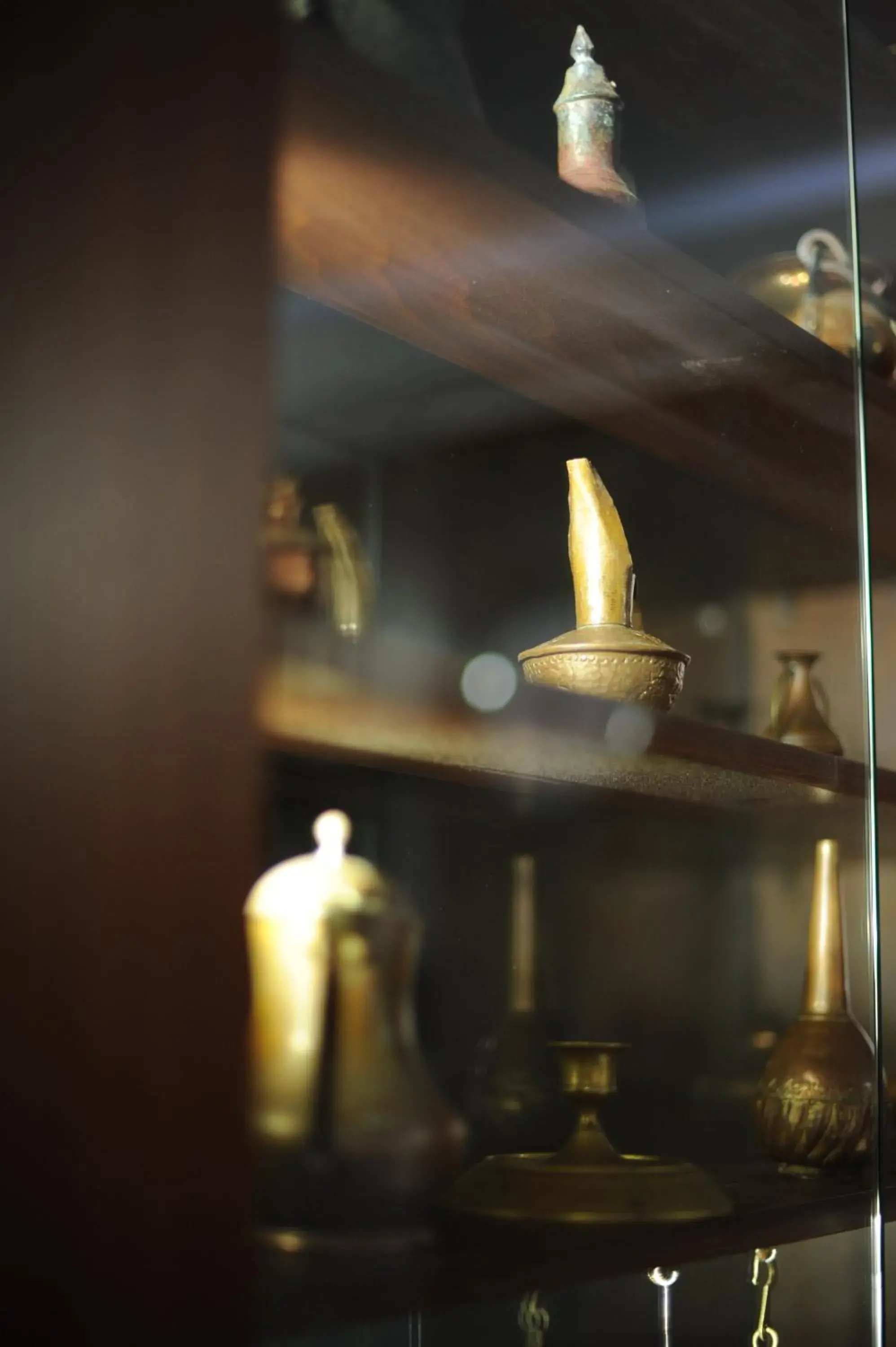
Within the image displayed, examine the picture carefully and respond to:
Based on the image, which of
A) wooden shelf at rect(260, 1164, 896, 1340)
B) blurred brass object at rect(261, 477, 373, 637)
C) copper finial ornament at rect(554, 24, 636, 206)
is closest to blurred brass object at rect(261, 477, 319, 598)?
blurred brass object at rect(261, 477, 373, 637)

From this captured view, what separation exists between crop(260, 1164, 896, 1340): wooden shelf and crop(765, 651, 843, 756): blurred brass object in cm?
31

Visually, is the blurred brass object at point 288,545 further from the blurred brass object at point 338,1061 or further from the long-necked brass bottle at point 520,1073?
the long-necked brass bottle at point 520,1073

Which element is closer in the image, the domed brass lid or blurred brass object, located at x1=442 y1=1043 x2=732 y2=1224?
the domed brass lid

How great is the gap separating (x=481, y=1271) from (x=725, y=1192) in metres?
0.29

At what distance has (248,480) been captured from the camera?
0.55 metres

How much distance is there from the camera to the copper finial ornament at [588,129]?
3.17ft

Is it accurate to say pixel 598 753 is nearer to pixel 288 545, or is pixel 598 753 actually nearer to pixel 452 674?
pixel 452 674

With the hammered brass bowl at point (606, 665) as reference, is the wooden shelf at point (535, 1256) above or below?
below

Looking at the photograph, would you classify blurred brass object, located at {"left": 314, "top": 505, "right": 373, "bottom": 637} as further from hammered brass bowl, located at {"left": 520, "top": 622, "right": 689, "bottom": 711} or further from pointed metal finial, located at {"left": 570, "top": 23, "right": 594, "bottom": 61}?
pointed metal finial, located at {"left": 570, "top": 23, "right": 594, "bottom": 61}

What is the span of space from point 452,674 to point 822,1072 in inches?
21.9

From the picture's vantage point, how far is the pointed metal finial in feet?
3.33

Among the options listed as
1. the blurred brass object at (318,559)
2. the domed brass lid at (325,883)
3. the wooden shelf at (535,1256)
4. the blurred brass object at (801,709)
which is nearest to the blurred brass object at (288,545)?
the blurred brass object at (318,559)

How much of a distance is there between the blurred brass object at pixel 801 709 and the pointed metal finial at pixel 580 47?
476 mm

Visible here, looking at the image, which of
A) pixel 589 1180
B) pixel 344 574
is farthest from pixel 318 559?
pixel 589 1180
